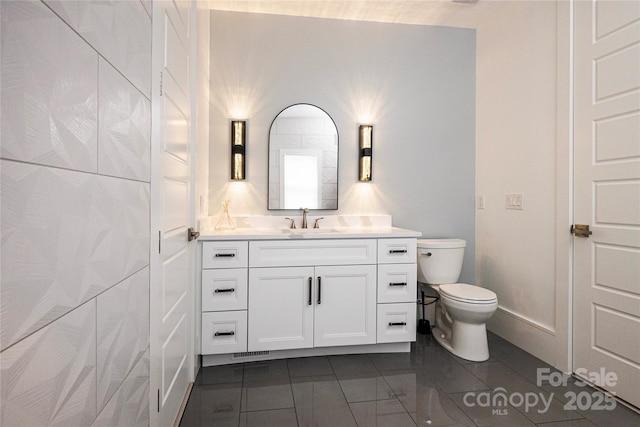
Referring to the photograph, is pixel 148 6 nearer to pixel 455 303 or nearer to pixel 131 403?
pixel 131 403

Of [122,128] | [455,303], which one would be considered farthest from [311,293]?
[122,128]

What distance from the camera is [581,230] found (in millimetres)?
2000

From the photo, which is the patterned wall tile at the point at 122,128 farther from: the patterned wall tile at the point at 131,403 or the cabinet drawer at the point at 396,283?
the cabinet drawer at the point at 396,283

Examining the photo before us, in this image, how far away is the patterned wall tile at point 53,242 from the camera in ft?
1.66

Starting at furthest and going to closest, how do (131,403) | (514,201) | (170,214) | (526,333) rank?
(514,201) → (526,333) → (170,214) → (131,403)

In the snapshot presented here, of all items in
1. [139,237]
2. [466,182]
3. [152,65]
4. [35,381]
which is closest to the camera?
[35,381]

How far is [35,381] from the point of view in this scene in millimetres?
555

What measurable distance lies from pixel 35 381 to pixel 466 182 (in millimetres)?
3079

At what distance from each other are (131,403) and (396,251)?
5.78 ft

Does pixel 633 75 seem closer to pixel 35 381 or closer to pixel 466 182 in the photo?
pixel 466 182

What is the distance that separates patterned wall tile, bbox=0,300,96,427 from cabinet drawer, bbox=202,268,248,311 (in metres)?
1.37

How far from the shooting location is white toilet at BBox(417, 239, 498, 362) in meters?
2.26

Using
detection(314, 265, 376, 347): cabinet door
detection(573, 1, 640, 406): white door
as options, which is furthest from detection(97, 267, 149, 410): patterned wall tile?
detection(573, 1, 640, 406): white door

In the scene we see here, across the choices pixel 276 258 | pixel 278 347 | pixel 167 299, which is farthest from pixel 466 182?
pixel 167 299
